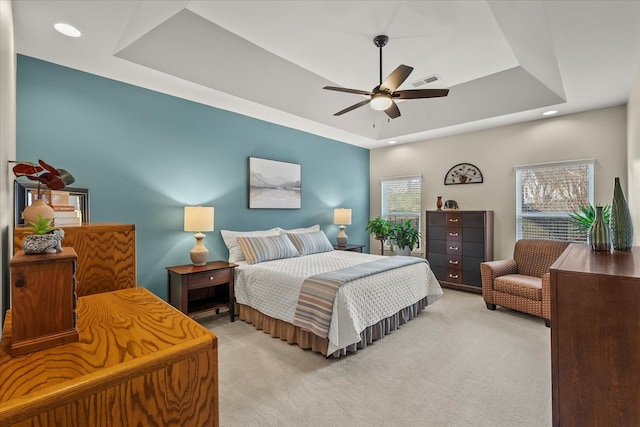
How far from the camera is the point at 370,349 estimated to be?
299cm

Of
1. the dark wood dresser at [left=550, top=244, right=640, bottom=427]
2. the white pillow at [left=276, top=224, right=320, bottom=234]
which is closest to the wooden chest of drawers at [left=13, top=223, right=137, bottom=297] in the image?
the dark wood dresser at [left=550, top=244, right=640, bottom=427]

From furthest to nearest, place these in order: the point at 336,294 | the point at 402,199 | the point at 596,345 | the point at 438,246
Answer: the point at 402,199 < the point at 438,246 < the point at 336,294 < the point at 596,345

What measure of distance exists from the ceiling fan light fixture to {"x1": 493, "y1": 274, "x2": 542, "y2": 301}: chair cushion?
277 cm

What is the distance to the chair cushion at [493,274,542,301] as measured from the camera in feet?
12.0

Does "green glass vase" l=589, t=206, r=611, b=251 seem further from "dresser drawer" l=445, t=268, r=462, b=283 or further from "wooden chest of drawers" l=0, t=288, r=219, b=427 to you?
"dresser drawer" l=445, t=268, r=462, b=283

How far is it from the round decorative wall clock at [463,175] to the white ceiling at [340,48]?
1086 mm

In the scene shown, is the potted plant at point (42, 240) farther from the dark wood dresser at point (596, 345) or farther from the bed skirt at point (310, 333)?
the bed skirt at point (310, 333)

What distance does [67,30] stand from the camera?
2424 mm

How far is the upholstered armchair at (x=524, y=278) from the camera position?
364 cm

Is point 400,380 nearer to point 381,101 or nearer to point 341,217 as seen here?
point 381,101

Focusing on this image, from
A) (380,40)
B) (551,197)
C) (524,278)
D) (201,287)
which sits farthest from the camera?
(551,197)

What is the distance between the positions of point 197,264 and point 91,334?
9.52 ft

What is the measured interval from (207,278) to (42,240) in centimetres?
275

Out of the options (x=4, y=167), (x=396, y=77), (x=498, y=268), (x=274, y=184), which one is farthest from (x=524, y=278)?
(x=4, y=167)
